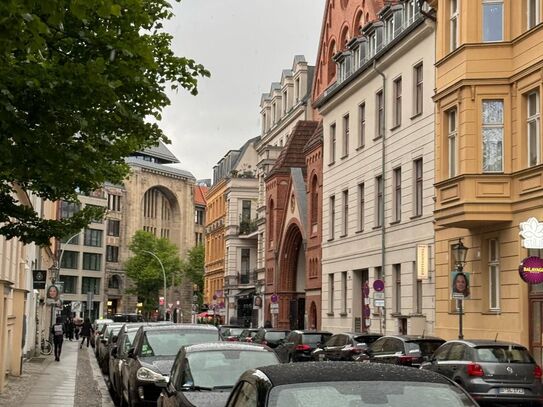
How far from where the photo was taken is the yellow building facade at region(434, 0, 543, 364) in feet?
83.1

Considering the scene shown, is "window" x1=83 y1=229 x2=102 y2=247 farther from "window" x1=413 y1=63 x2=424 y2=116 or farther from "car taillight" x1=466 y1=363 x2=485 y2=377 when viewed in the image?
"car taillight" x1=466 y1=363 x2=485 y2=377

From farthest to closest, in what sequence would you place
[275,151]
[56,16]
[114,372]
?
[275,151]
[114,372]
[56,16]

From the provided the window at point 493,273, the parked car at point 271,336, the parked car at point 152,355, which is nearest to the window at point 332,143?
the parked car at point 271,336

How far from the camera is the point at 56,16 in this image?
7.89 metres

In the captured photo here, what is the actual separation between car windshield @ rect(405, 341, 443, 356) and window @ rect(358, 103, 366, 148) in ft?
63.5

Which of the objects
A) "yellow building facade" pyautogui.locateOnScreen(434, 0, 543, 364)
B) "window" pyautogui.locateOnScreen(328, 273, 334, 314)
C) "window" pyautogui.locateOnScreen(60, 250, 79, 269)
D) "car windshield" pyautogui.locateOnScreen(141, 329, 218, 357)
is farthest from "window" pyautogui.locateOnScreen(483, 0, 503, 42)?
"window" pyautogui.locateOnScreen(60, 250, 79, 269)

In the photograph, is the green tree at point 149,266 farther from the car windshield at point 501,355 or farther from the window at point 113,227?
the car windshield at point 501,355

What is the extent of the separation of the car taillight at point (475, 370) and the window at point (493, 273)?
9.42 metres

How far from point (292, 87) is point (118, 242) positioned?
6802cm

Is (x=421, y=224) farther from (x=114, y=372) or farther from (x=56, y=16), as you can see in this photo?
(x=56, y=16)

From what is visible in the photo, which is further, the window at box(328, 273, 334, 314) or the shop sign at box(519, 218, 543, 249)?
the window at box(328, 273, 334, 314)

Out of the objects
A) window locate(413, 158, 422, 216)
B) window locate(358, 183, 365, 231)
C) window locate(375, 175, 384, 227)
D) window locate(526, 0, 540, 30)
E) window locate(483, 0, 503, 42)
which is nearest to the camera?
window locate(526, 0, 540, 30)

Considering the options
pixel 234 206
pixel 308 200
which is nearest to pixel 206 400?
pixel 308 200

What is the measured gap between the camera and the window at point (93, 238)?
12312 cm
